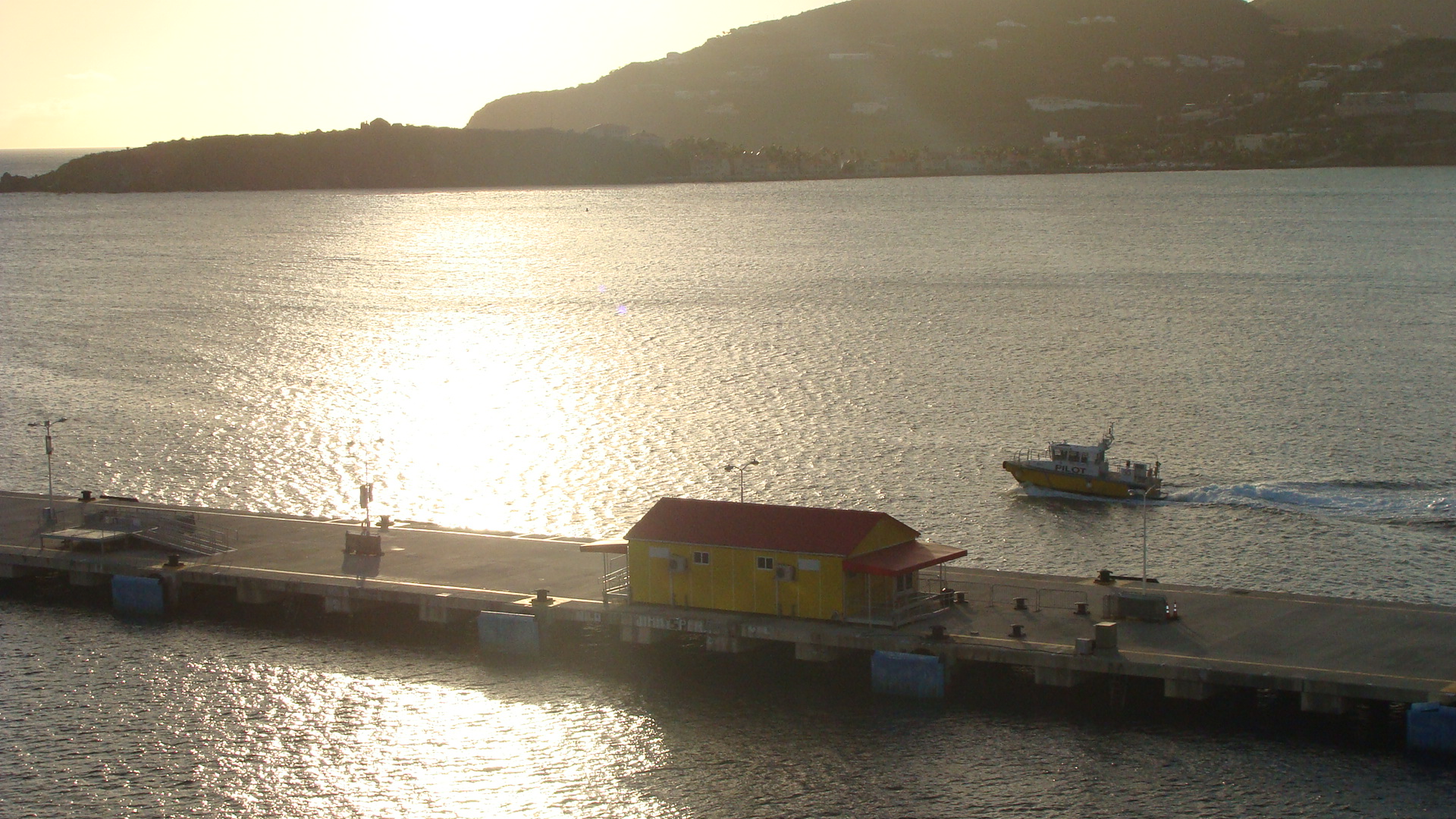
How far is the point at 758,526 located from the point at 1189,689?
32.9 feet

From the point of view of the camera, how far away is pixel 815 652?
31562 millimetres

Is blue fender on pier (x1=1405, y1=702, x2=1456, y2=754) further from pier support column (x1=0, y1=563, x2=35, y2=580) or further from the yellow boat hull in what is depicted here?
pier support column (x1=0, y1=563, x2=35, y2=580)

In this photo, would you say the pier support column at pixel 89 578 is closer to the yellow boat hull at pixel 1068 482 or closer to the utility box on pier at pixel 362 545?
the utility box on pier at pixel 362 545

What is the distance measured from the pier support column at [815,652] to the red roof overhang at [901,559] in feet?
5.86

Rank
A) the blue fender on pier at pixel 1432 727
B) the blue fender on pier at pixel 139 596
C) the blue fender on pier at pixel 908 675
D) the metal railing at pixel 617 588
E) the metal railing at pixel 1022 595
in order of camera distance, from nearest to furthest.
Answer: the blue fender on pier at pixel 1432 727, the blue fender on pier at pixel 908 675, the metal railing at pixel 1022 595, the metal railing at pixel 617 588, the blue fender on pier at pixel 139 596

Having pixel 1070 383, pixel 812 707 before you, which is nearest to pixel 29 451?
pixel 812 707

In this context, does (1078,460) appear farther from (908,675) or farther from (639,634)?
(639,634)

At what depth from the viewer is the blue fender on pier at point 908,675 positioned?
30.2 metres

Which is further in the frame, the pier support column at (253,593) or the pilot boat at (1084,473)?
the pilot boat at (1084,473)

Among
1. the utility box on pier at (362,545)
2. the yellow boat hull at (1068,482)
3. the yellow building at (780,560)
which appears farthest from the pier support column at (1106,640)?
the yellow boat hull at (1068,482)

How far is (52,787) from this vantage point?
91.9 ft

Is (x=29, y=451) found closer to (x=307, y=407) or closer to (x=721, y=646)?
(x=307, y=407)

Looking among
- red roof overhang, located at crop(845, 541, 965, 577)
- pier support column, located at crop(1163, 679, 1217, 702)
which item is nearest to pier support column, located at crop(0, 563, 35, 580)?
red roof overhang, located at crop(845, 541, 965, 577)

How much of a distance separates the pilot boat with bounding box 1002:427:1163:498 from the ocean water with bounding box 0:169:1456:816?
703 mm
